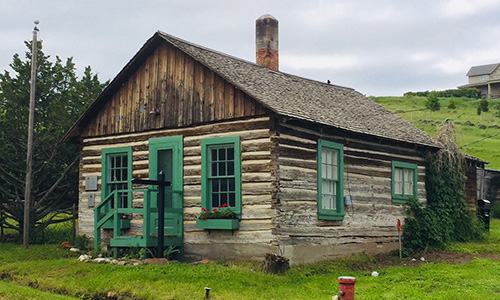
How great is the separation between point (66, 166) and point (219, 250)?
9.53 meters

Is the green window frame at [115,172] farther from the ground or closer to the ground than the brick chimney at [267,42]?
closer to the ground

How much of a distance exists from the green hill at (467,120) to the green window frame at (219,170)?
24.1 meters

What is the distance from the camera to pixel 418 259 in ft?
57.5

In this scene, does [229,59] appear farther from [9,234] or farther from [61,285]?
[9,234]

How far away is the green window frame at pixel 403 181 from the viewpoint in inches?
751

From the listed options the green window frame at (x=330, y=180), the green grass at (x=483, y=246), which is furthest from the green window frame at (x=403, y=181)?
the green window frame at (x=330, y=180)

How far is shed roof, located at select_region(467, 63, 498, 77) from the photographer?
9512 centimetres

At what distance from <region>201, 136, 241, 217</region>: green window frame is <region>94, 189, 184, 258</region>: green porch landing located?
40.1 inches

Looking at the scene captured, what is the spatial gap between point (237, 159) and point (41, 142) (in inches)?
373

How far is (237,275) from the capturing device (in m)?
12.7

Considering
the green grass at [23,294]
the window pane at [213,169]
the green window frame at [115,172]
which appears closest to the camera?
the green grass at [23,294]

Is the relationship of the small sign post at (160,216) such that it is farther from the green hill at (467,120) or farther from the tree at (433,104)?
the tree at (433,104)

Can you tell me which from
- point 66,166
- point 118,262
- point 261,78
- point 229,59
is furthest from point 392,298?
point 66,166

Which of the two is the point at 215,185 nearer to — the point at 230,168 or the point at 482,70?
the point at 230,168
